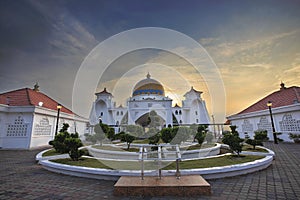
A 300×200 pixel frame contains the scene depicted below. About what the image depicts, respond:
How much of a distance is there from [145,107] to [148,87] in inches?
266

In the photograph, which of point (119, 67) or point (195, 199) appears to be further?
point (119, 67)

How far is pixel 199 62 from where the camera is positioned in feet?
29.0

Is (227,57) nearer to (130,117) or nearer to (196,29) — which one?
(196,29)

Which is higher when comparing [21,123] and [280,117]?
[280,117]

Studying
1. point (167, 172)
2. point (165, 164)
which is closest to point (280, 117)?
point (165, 164)

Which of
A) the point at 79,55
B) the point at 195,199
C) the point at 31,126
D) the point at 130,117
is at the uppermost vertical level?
the point at 79,55

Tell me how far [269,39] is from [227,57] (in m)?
2.38

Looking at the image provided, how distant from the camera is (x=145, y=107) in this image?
33.2 meters

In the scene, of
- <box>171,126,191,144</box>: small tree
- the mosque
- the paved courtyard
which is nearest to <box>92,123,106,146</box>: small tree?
<box>171,126,191,144</box>: small tree

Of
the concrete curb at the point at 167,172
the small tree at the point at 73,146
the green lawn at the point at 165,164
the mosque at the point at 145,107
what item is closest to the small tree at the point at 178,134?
the green lawn at the point at 165,164

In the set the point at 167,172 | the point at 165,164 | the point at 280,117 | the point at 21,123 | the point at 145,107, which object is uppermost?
the point at 145,107

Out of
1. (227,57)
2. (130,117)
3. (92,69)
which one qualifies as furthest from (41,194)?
(130,117)

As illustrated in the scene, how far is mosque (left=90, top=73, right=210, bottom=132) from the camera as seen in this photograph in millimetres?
33406

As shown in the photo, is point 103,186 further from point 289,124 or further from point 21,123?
point 289,124
